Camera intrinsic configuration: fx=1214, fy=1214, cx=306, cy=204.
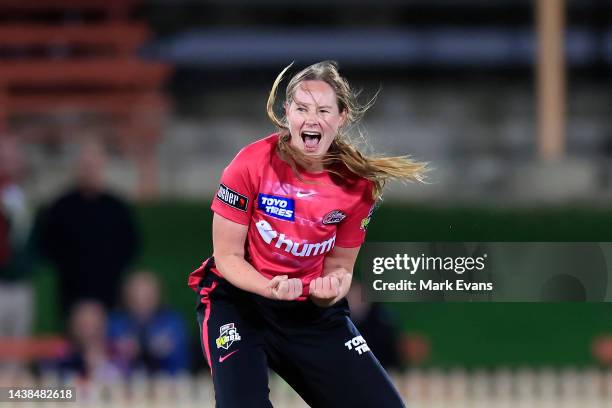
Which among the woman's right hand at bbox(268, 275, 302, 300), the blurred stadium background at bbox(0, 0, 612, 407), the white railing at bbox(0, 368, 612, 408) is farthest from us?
the blurred stadium background at bbox(0, 0, 612, 407)

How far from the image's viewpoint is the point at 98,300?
801cm

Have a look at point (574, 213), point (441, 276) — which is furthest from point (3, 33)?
point (441, 276)

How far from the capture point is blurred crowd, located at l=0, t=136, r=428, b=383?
746 centimetres

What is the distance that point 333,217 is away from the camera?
4102 mm

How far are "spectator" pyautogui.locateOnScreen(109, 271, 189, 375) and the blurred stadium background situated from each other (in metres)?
0.11

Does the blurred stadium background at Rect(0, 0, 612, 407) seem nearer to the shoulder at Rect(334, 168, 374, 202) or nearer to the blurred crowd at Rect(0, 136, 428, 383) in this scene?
the blurred crowd at Rect(0, 136, 428, 383)

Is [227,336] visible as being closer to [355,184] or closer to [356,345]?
[356,345]

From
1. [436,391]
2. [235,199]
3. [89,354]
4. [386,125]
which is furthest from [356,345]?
[386,125]

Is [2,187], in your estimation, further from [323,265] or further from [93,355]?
[323,265]

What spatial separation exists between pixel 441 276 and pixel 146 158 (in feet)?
23.8

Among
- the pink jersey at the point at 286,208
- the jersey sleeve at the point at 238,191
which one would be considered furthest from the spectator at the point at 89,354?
the jersey sleeve at the point at 238,191

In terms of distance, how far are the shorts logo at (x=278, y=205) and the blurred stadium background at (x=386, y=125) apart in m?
3.22

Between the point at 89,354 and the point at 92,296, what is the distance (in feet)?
2.31

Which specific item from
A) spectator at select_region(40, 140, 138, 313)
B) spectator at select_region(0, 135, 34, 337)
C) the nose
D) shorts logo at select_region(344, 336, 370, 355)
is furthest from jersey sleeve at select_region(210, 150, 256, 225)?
spectator at select_region(0, 135, 34, 337)
